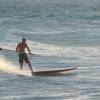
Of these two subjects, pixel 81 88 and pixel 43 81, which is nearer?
pixel 81 88

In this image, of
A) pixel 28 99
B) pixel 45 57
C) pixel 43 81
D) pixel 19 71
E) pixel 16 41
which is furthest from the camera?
pixel 16 41

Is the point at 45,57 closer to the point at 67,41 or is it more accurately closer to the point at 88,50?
the point at 88,50

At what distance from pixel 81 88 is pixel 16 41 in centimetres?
2177

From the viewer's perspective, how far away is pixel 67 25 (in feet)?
196

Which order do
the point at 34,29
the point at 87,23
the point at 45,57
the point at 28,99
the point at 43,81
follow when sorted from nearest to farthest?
the point at 28,99 → the point at 43,81 → the point at 45,57 → the point at 34,29 → the point at 87,23

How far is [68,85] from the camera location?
919 inches

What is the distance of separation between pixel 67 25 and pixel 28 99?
39.3 meters

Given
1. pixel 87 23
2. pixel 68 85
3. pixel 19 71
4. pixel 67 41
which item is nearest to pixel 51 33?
pixel 67 41

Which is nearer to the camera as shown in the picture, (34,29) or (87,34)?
(87,34)

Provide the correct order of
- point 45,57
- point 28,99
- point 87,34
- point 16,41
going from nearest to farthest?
point 28,99, point 45,57, point 16,41, point 87,34

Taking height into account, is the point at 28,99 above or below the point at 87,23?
above

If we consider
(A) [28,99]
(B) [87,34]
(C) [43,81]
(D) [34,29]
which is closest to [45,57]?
(C) [43,81]

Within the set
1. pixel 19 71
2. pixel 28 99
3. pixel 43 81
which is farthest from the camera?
pixel 19 71

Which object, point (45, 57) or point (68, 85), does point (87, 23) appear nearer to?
point (45, 57)
